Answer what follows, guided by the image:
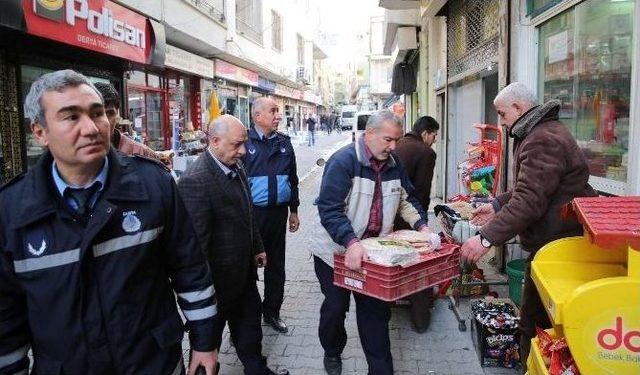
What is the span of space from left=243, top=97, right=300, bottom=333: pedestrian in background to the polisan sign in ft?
15.0

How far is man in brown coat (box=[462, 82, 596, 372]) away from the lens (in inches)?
123

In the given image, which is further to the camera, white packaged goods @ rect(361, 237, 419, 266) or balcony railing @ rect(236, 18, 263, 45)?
balcony railing @ rect(236, 18, 263, 45)

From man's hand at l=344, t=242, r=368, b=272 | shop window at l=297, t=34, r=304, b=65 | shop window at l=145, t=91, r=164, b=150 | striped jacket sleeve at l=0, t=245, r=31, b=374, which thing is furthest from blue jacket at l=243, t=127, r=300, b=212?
shop window at l=297, t=34, r=304, b=65

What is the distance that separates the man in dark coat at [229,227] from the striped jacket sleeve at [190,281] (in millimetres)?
1007

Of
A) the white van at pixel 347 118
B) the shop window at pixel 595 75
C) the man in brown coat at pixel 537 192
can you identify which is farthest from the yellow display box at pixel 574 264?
the white van at pixel 347 118

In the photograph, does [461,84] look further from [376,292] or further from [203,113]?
[203,113]

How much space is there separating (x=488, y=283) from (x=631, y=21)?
269 cm

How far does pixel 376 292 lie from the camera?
293cm

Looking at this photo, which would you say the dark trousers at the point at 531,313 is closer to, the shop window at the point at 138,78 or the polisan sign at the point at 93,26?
the polisan sign at the point at 93,26

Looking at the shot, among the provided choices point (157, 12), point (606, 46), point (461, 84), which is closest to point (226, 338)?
point (606, 46)

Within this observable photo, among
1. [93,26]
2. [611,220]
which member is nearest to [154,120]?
[93,26]

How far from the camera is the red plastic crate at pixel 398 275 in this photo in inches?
113

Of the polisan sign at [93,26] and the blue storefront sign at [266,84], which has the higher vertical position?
the blue storefront sign at [266,84]

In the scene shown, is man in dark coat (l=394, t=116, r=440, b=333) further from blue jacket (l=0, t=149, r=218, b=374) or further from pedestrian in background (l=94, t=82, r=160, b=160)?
blue jacket (l=0, t=149, r=218, b=374)
